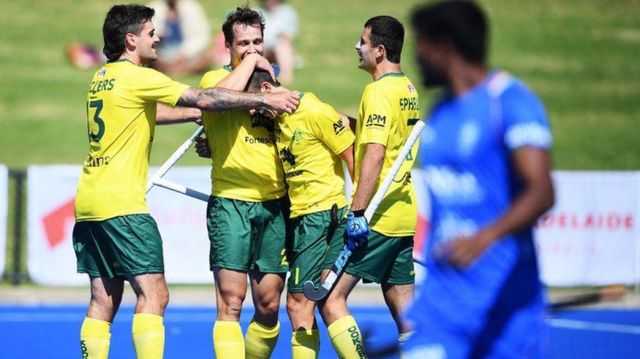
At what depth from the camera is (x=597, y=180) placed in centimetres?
1412

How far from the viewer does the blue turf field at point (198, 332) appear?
1037 cm

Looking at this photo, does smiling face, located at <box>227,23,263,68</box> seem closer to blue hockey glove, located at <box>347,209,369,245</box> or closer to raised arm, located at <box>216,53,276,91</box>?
raised arm, located at <box>216,53,276,91</box>

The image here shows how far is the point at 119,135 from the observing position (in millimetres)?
7176

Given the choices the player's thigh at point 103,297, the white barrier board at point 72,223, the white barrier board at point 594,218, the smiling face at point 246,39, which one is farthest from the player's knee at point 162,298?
the white barrier board at point 594,218

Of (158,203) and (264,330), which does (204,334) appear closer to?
(158,203)

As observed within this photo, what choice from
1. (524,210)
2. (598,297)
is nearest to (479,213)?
(524,210)

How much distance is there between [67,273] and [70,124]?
678 cm

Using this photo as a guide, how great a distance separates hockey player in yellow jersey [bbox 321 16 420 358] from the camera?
24.4ft

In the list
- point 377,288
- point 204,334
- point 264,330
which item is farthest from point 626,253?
point 264,330

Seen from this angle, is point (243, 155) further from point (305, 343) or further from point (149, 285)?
point (305, 343)

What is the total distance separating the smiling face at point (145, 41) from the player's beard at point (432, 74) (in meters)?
3.02

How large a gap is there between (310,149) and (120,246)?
1.36 metres

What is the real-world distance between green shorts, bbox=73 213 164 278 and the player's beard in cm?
297

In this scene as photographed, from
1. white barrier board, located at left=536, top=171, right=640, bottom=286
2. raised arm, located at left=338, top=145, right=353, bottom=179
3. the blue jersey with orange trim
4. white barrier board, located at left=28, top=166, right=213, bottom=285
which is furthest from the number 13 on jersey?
white barrier board, located at left=536, top=171, right=640, bottom=286
